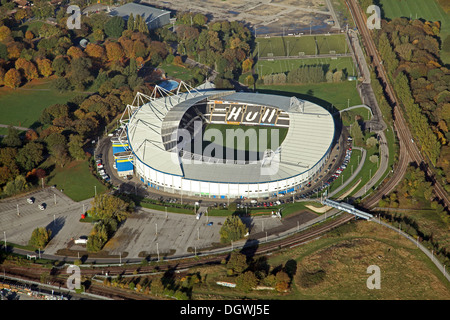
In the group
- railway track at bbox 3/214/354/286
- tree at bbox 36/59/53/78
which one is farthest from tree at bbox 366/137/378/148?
tree at bbox 36/59/53/78

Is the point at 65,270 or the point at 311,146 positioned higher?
the point at 311,146

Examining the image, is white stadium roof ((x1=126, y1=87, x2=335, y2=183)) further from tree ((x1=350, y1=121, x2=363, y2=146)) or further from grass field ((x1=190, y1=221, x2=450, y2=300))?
grass field ((x1=190, y1=221, x2=450, y2=300))

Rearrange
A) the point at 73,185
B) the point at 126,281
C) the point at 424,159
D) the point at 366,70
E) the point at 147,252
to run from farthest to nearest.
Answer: the point at 366,70 < the point at 424,159 < the point at 73,185 < the point at 147,252 < the point at 126,281

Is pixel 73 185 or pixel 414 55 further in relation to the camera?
pixel 414 55

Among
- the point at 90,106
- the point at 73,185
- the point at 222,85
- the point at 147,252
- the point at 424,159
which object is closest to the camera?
the point at 147,252

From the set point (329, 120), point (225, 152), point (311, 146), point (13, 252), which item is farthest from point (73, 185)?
point (329, 120)

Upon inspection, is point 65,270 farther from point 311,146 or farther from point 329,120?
point 329,120

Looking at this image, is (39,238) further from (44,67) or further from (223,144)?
(44,67)

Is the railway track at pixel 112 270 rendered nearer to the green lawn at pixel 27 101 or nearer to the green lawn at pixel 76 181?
the green lawn at pixel 76 181
